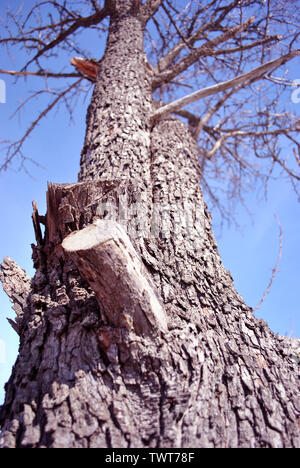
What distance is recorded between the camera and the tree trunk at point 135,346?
88 centimetres

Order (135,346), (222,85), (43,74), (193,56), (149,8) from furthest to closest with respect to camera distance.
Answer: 1. (149,8)
2. (43,74)
3. (193,56)
4. (222,85)
5. (135,346)

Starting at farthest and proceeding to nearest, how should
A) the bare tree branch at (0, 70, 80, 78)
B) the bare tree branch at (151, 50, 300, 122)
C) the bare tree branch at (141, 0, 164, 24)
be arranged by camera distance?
the bare tree branch at (141, 0, 164, 24) → the bare tree branch at (0, 70, 80, 78) → the bare tree branch at (151, 50, 300, 122)

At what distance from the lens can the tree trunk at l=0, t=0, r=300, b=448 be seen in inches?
34.6

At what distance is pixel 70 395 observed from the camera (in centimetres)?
93

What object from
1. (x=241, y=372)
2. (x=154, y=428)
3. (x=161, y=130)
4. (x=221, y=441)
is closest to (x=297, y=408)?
(x=241, y=372)

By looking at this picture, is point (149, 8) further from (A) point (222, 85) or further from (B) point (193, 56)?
(A) point (222, 85)

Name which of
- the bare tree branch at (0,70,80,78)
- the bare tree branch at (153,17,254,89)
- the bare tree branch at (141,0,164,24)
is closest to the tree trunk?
the bare tree branch at (153,17,254,89)

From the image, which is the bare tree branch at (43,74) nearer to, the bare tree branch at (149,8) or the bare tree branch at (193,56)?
the bare tree branch at (149,8)

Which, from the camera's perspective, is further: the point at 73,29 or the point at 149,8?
the point at 149,8

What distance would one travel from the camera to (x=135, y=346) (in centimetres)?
99

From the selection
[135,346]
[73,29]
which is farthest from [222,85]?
[73,29]

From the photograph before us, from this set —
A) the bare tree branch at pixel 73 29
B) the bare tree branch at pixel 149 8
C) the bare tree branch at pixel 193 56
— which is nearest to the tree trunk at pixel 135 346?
the bare tree branch at pixel 193 56

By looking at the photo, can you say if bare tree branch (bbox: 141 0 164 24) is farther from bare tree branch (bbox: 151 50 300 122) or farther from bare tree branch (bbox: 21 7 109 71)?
bare tree branch (bbox: 151 50 300 122)
